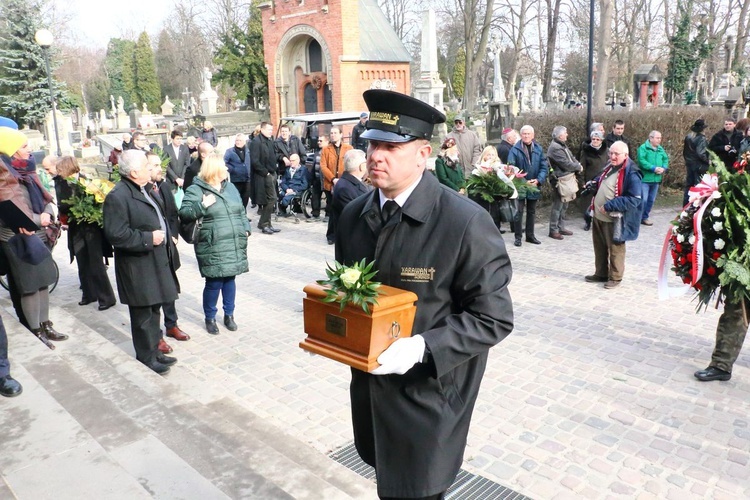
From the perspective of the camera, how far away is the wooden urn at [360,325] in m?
2.22

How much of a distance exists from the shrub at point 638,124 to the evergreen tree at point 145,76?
200 ft

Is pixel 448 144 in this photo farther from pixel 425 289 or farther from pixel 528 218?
pixel 425 289

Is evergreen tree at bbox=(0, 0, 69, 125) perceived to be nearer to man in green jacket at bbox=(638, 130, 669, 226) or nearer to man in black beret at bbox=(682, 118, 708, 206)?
man in green jacket at bbox=(638, 130, 669, 226)

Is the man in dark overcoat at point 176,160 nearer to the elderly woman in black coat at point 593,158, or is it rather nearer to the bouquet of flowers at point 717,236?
the elderly woman in black coat at point 593,158

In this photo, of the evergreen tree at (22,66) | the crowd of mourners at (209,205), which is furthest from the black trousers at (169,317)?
the evergreen tree at (22,66)

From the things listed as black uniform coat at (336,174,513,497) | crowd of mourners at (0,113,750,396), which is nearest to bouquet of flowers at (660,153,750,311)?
crowd of mourners at (0,113,750,396)

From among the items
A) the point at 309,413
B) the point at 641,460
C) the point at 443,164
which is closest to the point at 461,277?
the point at 641,460

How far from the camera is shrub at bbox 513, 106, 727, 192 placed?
45.3ft

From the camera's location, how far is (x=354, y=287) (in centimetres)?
224

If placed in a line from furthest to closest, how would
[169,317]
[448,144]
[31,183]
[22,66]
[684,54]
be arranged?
[22,66] < [684,54] < [448,144] < [169,317] < [31,183]

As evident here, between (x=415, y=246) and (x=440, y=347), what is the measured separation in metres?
0.41

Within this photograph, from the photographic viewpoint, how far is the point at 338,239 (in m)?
2.77

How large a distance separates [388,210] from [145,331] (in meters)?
4.12

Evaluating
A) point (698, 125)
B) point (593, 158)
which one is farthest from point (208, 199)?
point (698, 125)
